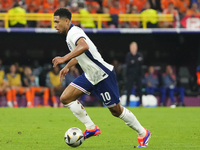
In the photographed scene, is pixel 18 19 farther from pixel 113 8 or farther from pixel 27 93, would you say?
pixel 113 8

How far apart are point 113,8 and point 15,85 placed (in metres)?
5.29

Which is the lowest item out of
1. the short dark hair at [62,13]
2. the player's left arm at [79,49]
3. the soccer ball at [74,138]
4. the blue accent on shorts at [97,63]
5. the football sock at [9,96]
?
the football sock at [9,96]

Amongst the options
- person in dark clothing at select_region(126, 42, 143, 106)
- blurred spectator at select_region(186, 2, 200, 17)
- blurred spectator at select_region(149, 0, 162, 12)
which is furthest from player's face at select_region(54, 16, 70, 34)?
blurred spectator at select_region(149, 0, 162, 12)

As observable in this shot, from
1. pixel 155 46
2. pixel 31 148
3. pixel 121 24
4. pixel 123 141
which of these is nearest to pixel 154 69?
pixel 155 46

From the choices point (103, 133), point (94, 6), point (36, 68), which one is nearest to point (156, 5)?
point (94, 6)

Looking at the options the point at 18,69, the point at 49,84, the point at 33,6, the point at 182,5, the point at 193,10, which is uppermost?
the point at 33,6

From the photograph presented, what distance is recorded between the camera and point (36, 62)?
675 inches

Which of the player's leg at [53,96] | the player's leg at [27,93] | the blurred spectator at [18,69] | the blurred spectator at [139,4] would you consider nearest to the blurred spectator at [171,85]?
the blurred spectator at [139,4]

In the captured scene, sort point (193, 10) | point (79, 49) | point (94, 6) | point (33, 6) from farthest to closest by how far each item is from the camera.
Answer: point (193, 10), point (94, 6), point (33, 6), point (79, 49)

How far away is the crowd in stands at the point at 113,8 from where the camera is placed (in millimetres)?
15758

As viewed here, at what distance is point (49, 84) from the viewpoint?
15312mm

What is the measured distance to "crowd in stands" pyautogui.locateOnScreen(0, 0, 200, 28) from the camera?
15.8 metres

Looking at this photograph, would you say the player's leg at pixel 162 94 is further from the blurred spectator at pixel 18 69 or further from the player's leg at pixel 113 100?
the player's leg at pixel 113 100

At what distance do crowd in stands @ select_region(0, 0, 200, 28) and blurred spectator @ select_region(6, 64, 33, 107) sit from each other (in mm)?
1917
